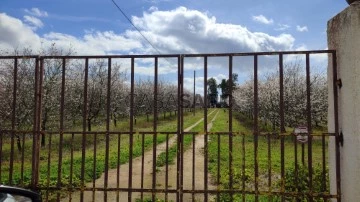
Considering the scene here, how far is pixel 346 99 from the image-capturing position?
3.89 meters

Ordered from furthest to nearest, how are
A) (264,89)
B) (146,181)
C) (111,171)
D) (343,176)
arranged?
(264,89) < (111,171) < (146,181) < (343,176)

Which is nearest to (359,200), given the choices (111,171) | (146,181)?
(146,181)

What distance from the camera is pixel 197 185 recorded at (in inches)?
386

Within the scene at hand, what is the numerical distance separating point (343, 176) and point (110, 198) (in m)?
5.44

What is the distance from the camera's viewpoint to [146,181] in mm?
10516

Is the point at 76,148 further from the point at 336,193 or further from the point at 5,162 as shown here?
the point at 336,193

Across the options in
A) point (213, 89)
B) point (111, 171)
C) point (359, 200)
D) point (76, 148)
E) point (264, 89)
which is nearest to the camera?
point (359, 200)

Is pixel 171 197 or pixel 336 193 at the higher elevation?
pixel 336 193

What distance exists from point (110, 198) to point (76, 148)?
1325 centimetres

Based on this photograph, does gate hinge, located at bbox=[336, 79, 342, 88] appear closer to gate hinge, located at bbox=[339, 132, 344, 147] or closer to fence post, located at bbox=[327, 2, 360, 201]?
fence post, located at bbox=[327, 2, 360, 201]

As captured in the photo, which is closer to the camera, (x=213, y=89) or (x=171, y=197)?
(x=171, y=197)

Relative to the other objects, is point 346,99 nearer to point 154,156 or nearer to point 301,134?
point 301,134

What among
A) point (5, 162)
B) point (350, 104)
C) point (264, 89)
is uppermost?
point (264, 89)

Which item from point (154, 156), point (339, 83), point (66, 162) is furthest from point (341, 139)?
point (66, 162)
